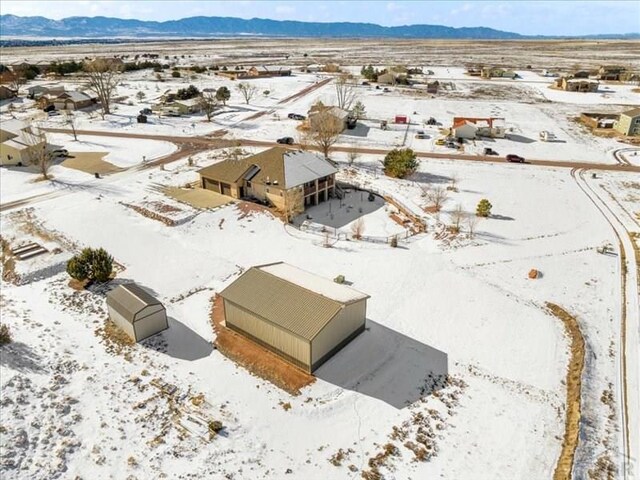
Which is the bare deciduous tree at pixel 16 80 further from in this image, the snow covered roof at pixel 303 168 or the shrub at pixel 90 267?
the shrub at pixel 90 267

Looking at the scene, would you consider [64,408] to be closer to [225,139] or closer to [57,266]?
[57,266]

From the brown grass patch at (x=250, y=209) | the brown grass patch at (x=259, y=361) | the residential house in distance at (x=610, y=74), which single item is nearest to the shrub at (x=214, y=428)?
the brown grass patch at (x=259, y=361)

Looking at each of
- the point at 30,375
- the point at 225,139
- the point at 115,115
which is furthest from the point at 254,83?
the point at 30,375

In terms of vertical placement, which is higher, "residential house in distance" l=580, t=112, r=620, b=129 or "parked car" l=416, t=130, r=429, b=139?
"residential house in distance" l=580, t=112, r=620, b=129

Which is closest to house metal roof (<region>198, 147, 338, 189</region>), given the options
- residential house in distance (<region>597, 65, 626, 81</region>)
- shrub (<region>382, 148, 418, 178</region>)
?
shrub (<region>382, 148, 418, 178</region>)

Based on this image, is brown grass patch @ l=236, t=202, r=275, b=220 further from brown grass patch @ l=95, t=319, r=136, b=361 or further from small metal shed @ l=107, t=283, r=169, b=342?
brown grass patch @ l=95, t=319, r=136, b=361
